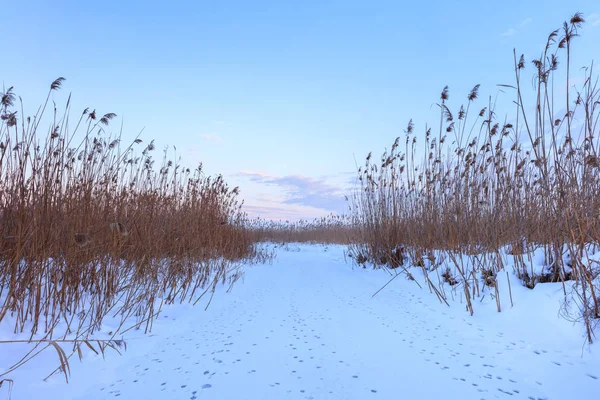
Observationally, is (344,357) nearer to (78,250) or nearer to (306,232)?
(78,250)

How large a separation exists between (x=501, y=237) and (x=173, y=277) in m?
3.32

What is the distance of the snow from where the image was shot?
132 cm

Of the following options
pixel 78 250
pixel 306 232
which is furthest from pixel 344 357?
pixel 306 232

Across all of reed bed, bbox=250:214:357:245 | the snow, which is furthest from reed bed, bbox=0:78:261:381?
reed bed, bbox=250:214:357:245

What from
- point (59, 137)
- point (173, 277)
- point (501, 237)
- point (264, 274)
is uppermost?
point (59, 137)

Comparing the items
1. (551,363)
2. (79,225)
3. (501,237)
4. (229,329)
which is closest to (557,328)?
(551,363)

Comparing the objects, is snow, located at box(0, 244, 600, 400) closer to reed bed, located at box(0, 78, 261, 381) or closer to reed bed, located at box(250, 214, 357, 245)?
reed bed, located at box(0, 78, 261, 381)

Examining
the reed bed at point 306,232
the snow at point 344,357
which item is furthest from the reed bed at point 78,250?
the reed bed at point 306,232

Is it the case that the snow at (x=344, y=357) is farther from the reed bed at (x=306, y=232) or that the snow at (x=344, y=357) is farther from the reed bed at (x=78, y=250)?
the reed bed at (x=306, y=232)

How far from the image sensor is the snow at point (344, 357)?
132 cm

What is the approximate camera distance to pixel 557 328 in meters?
1.88

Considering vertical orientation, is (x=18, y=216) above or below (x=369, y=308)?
above

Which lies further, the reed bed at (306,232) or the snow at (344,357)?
the reed bed at (306,232)

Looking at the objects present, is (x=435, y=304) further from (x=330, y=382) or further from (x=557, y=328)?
(x=330, y=382)
